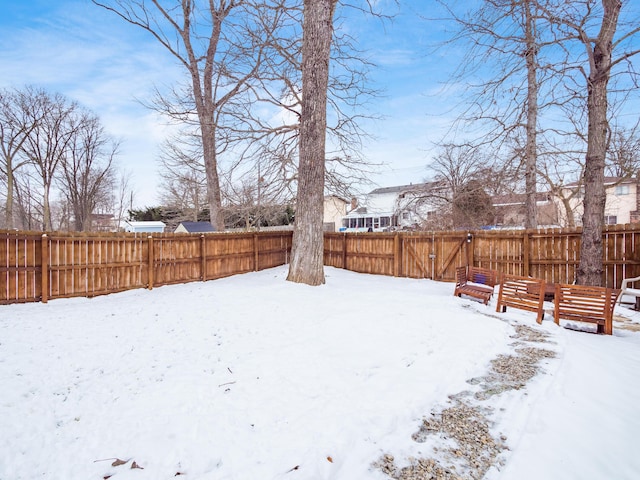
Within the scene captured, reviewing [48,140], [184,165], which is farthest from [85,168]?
[184,165]

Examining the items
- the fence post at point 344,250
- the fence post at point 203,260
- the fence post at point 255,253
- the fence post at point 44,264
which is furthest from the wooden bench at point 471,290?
the fence post at point 44,264

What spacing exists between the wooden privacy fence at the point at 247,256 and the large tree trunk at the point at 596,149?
1.35 meters

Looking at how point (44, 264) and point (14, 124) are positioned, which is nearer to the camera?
point (44, 264)

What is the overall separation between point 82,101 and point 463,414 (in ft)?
104

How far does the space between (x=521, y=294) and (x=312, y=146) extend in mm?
5763

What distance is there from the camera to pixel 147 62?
13.4 metres

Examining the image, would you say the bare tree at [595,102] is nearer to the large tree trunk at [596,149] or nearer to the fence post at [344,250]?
the large tree trunk at [596,149]

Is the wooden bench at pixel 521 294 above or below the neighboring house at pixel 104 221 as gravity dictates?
below

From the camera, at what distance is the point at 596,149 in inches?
286

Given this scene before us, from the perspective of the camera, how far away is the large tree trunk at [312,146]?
8398 mm

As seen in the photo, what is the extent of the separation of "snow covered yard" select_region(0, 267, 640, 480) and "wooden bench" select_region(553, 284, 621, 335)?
279 millimetres

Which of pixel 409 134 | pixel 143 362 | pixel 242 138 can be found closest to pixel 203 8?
pixel 242 138

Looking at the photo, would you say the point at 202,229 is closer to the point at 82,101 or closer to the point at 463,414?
the point at 82,101

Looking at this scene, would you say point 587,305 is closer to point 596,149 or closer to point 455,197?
point 596,149
